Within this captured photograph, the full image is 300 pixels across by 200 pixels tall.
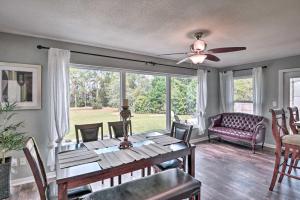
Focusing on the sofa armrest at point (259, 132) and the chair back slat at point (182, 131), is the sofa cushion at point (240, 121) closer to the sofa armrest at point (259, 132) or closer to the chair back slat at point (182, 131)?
the sofa armrest at point (259, 132)

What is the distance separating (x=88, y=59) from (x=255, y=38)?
10.1ft

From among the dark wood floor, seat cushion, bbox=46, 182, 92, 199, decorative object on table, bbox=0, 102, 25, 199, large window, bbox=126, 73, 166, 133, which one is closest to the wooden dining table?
seat cushion, bbox=46, 182, 92, 199

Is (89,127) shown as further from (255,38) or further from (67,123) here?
(255,38)

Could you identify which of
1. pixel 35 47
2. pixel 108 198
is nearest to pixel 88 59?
pixel 35 47

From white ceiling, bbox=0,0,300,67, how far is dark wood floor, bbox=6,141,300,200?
2.38 metres

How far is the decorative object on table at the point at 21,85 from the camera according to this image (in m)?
2.69

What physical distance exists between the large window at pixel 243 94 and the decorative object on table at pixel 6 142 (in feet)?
18.0

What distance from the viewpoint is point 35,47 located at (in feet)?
9.57

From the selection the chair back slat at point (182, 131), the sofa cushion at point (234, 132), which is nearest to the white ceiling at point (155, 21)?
the chair back slat at point (182, 131)

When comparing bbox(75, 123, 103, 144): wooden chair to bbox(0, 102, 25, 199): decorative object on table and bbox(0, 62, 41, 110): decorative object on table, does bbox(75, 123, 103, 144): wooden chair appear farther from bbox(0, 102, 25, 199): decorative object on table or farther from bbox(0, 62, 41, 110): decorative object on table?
bbox(0, 62, 41, 110): decorative object on table

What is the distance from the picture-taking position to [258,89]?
15.5ft

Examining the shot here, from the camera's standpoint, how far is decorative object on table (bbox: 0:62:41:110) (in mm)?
2688

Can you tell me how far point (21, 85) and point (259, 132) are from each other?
5.21 meters

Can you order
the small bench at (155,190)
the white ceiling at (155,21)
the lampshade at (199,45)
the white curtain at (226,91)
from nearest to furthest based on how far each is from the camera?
the small bench at (155,190)
the white ceiling at (155,21)
the lampshade at (199,45)
the white curtain at (226,91)
